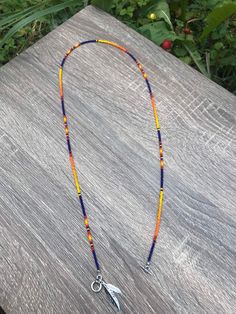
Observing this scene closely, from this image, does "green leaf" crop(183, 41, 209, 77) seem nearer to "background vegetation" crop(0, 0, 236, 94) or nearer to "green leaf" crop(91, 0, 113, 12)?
"background vegetation" crop(0, 0, 236, 94)

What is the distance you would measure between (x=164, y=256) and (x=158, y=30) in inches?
34.8

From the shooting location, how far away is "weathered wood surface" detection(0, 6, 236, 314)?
104 cm

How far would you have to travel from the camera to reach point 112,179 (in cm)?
117

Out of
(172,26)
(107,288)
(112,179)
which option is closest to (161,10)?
(172,26)

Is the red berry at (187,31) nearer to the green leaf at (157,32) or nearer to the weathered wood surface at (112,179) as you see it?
the green leaf at (157,32)

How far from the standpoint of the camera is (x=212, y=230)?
43.4 inches

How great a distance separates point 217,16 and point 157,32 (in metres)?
0.23

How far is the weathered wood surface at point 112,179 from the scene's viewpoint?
104 cm

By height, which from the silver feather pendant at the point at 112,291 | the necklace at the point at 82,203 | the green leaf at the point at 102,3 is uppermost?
the green leaf at the point at 102,3

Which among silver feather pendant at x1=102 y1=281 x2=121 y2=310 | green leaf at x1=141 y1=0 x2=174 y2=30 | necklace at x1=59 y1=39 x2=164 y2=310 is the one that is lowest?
silver feather pendant at x1=102 y1=281 x2=121 y2=310

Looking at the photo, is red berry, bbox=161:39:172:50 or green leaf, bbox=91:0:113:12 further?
red berry, bbox=161:39:172:50

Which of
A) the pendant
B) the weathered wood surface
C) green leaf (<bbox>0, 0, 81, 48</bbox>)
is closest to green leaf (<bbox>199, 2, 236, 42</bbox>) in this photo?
the weathered wood surface

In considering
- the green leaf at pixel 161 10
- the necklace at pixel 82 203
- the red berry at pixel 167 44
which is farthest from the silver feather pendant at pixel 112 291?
the green leaf at pixel 161 10

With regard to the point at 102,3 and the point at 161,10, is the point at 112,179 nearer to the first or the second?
the point at 102,3
